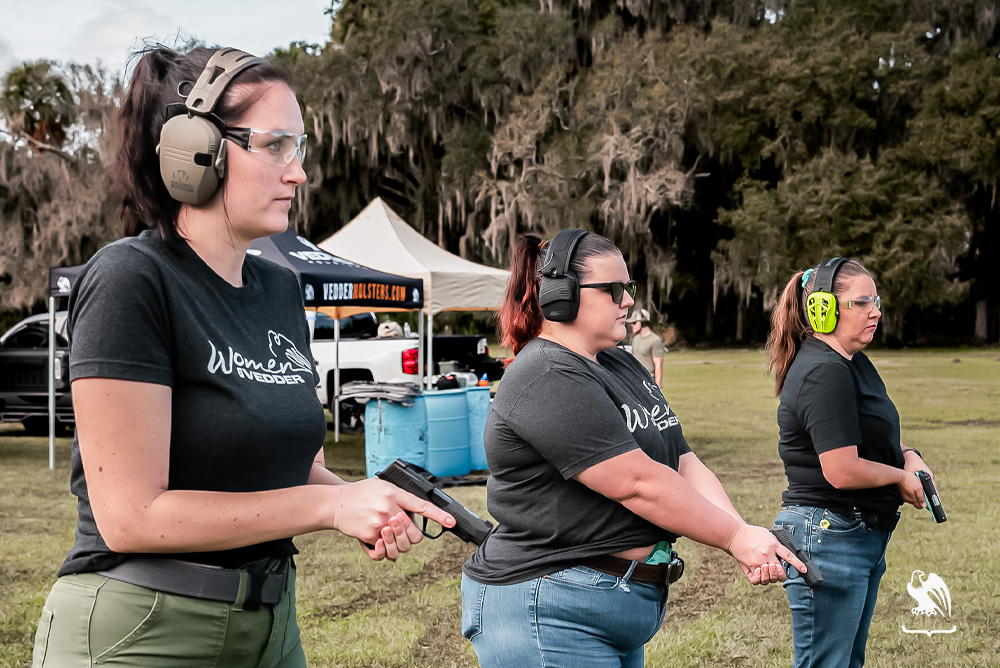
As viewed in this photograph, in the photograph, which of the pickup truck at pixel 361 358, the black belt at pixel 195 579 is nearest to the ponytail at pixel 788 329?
the black belt at pixel 195 579

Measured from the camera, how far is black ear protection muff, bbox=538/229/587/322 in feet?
8.22

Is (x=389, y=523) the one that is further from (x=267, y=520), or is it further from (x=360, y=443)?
(x=360, y=443)

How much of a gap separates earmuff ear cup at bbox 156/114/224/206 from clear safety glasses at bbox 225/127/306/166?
0.04 meters

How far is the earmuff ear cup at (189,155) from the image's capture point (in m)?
1.61

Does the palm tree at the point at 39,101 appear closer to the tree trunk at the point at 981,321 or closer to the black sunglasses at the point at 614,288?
the black sunglasses at the point at 614,288

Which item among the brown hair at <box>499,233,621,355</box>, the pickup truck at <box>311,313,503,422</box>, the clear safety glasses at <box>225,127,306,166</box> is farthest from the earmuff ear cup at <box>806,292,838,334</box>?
the pickup truck at <box>311,313,503,422</box>

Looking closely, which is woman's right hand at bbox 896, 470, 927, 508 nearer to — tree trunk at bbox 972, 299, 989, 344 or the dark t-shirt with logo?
the dark t-shirt with logo

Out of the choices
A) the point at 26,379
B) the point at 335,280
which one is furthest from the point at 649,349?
the point at 26,379

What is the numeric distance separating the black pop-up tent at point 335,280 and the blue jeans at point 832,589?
6.70 m

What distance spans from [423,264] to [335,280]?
7.69 ft

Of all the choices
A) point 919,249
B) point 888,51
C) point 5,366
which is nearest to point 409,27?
point 888,51

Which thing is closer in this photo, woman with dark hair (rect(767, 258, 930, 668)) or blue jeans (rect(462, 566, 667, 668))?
blue jeans (rect(462, 566, 667, 668))

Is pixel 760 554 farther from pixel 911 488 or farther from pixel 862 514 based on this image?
pixel 911 488

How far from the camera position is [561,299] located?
251cm
